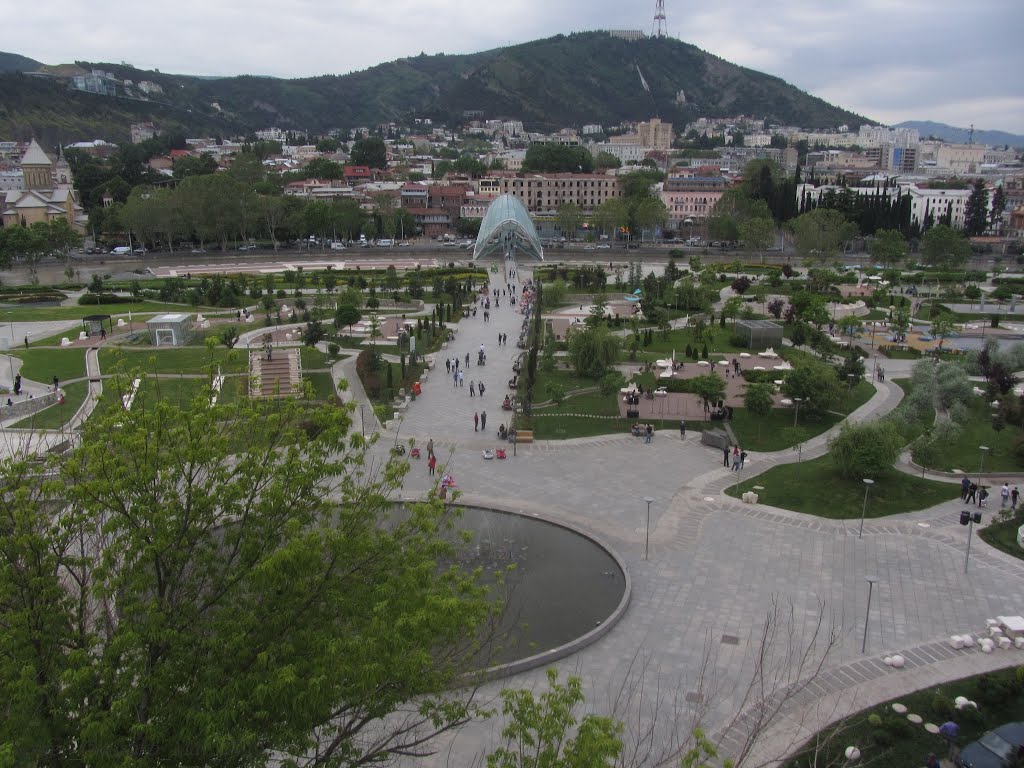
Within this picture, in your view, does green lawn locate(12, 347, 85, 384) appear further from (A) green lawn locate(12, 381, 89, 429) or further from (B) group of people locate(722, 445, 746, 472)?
(B) group of people locate(722, 445, 746, 472)

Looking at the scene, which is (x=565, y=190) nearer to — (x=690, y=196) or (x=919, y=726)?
(x=690, y=196)

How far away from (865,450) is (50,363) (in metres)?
29.2

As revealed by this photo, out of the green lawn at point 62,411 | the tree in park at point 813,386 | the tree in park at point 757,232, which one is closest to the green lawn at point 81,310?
the green lawn at point 62,411

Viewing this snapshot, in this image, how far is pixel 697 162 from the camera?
14512cm

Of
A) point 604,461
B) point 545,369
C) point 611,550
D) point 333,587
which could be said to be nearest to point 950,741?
point 611,550

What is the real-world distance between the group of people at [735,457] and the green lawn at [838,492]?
49 cm

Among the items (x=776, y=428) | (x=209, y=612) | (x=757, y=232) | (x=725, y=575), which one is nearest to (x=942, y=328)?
(x=776, y=428)

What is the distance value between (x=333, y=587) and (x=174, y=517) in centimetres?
180

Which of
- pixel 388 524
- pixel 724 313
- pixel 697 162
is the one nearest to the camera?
pixel 388 524

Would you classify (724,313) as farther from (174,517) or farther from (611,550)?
(174,517)

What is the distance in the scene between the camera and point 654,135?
179 m

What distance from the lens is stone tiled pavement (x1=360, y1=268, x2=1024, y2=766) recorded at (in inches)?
471

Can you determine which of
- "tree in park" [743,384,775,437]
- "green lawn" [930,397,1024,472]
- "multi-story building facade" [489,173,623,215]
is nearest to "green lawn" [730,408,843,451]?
"tree in park" [743,384,775,437]

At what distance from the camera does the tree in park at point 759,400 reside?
2431 cm
